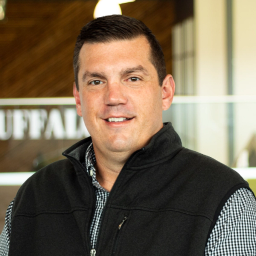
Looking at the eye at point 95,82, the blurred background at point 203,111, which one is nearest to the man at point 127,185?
the eye at point 95,82

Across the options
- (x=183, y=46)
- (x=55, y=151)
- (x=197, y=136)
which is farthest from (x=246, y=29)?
(x=55, y=151)

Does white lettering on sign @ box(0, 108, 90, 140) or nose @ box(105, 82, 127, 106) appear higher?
nose @ box(105, 82, 127, 106)

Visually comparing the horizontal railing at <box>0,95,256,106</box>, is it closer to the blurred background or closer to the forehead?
the blurred background

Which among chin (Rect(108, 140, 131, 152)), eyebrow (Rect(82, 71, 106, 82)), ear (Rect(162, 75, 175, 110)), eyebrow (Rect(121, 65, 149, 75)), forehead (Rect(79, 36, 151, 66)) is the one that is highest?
forehead (Rect(79, 36, 151, 66))

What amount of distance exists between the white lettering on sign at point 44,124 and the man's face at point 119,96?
2.38m

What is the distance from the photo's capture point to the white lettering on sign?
352 centimetres

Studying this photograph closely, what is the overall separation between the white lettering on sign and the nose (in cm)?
243

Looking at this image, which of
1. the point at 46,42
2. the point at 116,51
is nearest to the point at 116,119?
the point at 116,51

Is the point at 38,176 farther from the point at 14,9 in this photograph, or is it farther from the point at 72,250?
the point at 14,9

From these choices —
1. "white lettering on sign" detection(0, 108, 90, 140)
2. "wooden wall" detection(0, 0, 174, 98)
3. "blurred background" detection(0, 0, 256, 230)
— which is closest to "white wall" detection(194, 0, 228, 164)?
"blurred background" detection(0, 0, 256, 230)

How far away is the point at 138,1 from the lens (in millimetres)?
5902

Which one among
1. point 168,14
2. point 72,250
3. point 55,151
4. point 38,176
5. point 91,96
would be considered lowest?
point 55,151

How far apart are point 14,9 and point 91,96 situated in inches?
202

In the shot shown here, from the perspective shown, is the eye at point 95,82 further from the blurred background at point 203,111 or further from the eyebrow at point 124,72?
the blurred background at point 203,111
